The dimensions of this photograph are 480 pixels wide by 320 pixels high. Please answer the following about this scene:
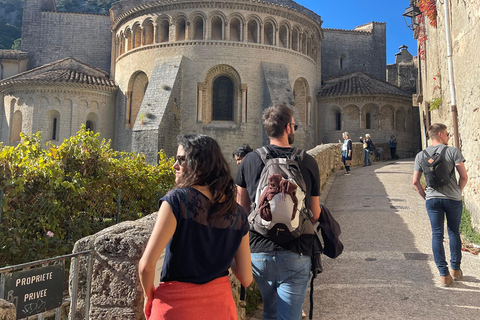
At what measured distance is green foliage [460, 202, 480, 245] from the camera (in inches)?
272

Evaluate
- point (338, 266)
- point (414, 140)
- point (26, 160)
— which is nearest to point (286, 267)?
point (338, 266)

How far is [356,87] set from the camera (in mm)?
24500

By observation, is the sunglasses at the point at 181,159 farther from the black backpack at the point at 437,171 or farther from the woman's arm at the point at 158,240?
the black backpack at the point at 437,171

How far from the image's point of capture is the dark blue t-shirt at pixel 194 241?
208cm

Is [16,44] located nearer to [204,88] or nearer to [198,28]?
[198,28]

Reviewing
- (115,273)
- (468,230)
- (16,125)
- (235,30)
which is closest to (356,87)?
(235,30)

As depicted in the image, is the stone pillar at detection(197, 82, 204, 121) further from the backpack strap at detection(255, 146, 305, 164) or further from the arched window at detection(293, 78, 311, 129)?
the backpack strap at detection(255, 146, 305, 164)

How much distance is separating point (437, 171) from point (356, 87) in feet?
67.3

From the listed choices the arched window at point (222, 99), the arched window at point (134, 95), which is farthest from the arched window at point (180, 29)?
the arched window at point (134, 95)

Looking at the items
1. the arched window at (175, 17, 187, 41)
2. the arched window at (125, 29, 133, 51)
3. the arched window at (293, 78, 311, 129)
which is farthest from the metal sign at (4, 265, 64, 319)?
the arched window at (293, 78, 311, 129)

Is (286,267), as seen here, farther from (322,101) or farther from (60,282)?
(322,101)

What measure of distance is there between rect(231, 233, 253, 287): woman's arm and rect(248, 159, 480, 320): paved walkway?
2.20 m

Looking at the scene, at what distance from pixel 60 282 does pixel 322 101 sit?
2268cm

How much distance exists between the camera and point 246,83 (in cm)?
2008
